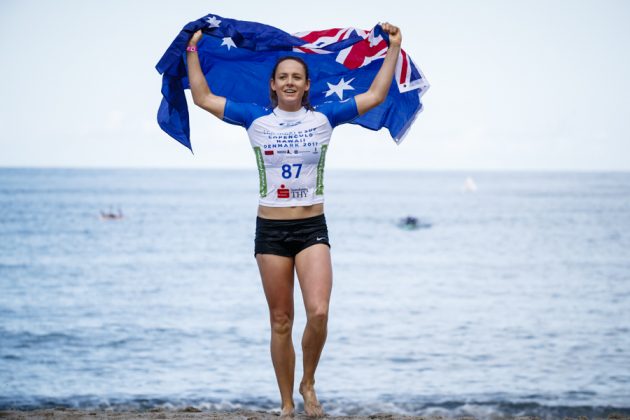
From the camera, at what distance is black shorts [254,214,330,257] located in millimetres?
5922

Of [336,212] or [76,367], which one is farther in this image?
[336,212]

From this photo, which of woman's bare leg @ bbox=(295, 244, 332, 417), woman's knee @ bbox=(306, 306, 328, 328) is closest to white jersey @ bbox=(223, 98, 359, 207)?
woman's bare leg @ bbox=(295, 244, 332, 417)

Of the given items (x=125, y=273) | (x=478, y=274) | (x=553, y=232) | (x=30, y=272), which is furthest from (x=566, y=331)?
(x=553, y=232)

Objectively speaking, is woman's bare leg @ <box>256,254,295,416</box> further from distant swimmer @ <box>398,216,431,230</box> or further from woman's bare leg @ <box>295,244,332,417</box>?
distant swimmer @ <box>398,216,431,230</box>

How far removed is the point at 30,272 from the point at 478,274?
57.2ft

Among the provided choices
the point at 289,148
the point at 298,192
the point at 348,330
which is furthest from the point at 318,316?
the point at 348,330

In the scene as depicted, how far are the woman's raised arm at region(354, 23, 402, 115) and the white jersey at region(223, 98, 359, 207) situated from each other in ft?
0.62

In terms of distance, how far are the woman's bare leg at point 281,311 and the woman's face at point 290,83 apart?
3.63 ft

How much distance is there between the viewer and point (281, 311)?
19.9 ft


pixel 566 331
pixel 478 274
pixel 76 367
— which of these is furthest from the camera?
pixel 478 274

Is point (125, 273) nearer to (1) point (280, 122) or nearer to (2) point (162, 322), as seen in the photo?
(2) point (162, 322)

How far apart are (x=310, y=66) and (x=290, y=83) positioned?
5.43ft

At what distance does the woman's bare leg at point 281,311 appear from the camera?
5977 millimetres

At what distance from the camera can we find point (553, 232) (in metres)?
58.8
